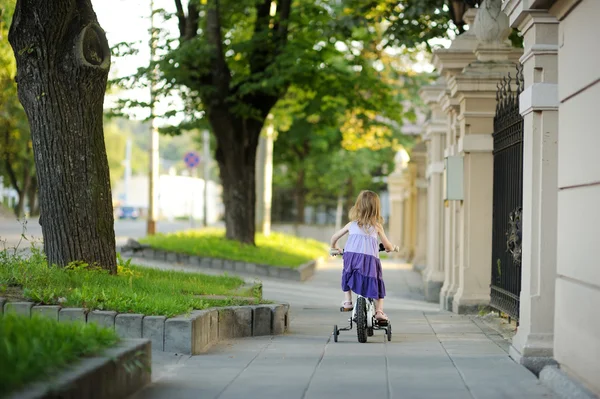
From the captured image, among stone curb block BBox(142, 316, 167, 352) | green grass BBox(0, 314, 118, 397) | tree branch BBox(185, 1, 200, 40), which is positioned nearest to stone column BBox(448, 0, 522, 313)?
stone curb block BBox(142, 316, 167, 352)

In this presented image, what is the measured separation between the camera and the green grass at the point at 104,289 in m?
9.55

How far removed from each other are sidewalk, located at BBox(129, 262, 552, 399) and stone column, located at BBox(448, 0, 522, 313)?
1.34m

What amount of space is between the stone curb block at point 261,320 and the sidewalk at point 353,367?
203 mm

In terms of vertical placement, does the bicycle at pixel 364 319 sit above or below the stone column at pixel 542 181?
below

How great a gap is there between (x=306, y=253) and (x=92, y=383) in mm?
23837

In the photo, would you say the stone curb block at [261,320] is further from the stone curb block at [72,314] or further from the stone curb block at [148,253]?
the stone curb block at [148,253]

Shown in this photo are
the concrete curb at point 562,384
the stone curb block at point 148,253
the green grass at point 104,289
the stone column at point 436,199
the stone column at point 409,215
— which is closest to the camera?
the concrete curb at point 562,384

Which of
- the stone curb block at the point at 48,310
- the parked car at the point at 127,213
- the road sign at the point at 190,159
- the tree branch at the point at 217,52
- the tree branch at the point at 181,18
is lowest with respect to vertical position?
the stone curb block at the point at 48,310

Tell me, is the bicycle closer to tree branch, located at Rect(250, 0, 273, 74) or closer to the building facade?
the building facade

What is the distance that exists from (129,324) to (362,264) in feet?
8.79

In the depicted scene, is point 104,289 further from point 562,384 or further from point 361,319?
point 562,384

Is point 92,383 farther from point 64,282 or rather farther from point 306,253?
point 306,253

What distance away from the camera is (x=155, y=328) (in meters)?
9.24

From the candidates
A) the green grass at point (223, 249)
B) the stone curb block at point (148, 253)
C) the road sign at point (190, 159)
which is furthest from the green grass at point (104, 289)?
the road sign at point (190, 159)
